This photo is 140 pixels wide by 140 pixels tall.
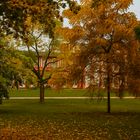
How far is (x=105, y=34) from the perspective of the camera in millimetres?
32812

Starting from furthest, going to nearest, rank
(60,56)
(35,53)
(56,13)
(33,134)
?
(35,53)
(60,56)
(33,134)
(56,13)

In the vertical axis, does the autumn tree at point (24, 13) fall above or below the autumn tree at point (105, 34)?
below

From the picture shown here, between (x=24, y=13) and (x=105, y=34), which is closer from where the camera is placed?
(x=24, y=13)

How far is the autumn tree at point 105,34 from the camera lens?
32281 mm

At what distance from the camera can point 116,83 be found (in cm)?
3281

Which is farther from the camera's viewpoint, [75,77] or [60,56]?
[60,56]

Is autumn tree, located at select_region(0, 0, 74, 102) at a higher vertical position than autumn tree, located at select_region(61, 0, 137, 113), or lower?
lower

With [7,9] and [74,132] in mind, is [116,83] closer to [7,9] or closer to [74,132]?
[74,132]

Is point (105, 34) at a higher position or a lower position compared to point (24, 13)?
higher

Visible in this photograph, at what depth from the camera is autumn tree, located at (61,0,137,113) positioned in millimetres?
32281

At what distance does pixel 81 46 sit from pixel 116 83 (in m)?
3.39

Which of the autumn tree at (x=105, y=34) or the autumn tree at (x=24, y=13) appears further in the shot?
the autumn tree at (x=105, y=34)

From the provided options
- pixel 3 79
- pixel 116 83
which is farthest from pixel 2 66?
pixel 116 83

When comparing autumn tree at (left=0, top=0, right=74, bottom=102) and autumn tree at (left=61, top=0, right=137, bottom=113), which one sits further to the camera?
autumn tree at (left=61, top=0, right=137, bottom=113)
